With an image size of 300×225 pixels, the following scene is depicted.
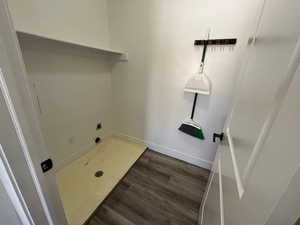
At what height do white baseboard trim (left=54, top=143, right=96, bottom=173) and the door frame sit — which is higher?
the door frame

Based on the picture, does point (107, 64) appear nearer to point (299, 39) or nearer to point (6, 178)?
point (6, 178)

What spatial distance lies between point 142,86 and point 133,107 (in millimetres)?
393

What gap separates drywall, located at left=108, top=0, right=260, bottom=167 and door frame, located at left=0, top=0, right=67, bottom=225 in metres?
1.48

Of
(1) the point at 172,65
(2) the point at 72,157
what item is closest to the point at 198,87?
(1) the point at 172,65

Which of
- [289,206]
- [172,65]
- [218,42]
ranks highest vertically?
[218,42]

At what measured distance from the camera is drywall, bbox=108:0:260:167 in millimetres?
1309

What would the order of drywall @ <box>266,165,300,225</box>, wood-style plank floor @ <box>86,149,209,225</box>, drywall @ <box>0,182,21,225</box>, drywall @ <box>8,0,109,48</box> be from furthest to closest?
wood-style plank floor @ <box>86,149,209,225</box> < drywall @ <box>8,0,109,48</box> < drywall @ <box>0,182,21,225</box> < drywall @ <box>266,165,300,225</box>

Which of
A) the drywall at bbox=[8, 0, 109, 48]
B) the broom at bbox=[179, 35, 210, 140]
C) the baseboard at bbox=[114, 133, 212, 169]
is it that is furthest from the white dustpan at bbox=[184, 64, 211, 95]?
the drywall at bbox=[8, 0, 109, 48]

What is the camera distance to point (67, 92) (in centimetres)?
158

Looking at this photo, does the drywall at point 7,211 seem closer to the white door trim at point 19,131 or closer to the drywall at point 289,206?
the white door trim at point 19,131

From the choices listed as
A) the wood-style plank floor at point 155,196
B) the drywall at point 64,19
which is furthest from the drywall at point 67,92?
the wood-style plank floor at point 155,196

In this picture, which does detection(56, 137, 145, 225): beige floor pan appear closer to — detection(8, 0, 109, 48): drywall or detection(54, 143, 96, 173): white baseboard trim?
detection(54, 143, 96, 173): white baseboard trim

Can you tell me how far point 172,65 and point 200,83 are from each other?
426mm

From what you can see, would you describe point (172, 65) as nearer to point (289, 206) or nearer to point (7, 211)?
point (289, 206)
